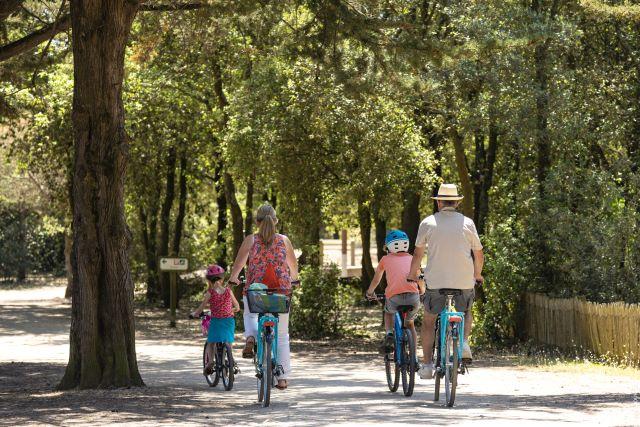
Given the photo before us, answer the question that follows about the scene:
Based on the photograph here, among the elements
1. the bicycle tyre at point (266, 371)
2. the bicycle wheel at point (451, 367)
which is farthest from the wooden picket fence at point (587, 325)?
the bicycle tyre at point (266, 371)

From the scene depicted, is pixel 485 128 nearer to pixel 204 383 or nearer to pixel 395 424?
pixel 204 383

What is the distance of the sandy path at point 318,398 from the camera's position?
10.4 metres

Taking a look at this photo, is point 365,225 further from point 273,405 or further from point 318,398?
point 273,405

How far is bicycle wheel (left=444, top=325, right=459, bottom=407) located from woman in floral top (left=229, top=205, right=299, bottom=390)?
1599 millimetres

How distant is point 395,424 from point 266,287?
101 inches

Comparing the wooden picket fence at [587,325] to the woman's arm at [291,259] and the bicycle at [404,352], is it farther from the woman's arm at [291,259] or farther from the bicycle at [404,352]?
the woman's arm at [291,259]

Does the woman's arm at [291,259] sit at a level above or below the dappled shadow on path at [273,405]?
above

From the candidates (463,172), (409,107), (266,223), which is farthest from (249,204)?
(266,223)

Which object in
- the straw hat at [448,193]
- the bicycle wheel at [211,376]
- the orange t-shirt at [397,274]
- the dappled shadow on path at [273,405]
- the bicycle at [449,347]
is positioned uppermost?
the straw hat at [448,193]

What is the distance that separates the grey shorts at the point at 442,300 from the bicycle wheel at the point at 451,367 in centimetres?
35

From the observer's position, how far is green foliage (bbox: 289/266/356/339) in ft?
88.3

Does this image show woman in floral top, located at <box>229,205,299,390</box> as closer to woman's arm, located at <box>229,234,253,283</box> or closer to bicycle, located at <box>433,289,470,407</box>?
woman's arm, located at <box>229,234,253,283</box>

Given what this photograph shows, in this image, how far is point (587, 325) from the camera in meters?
21.1

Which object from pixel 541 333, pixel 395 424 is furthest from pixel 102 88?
pixel 541 333
